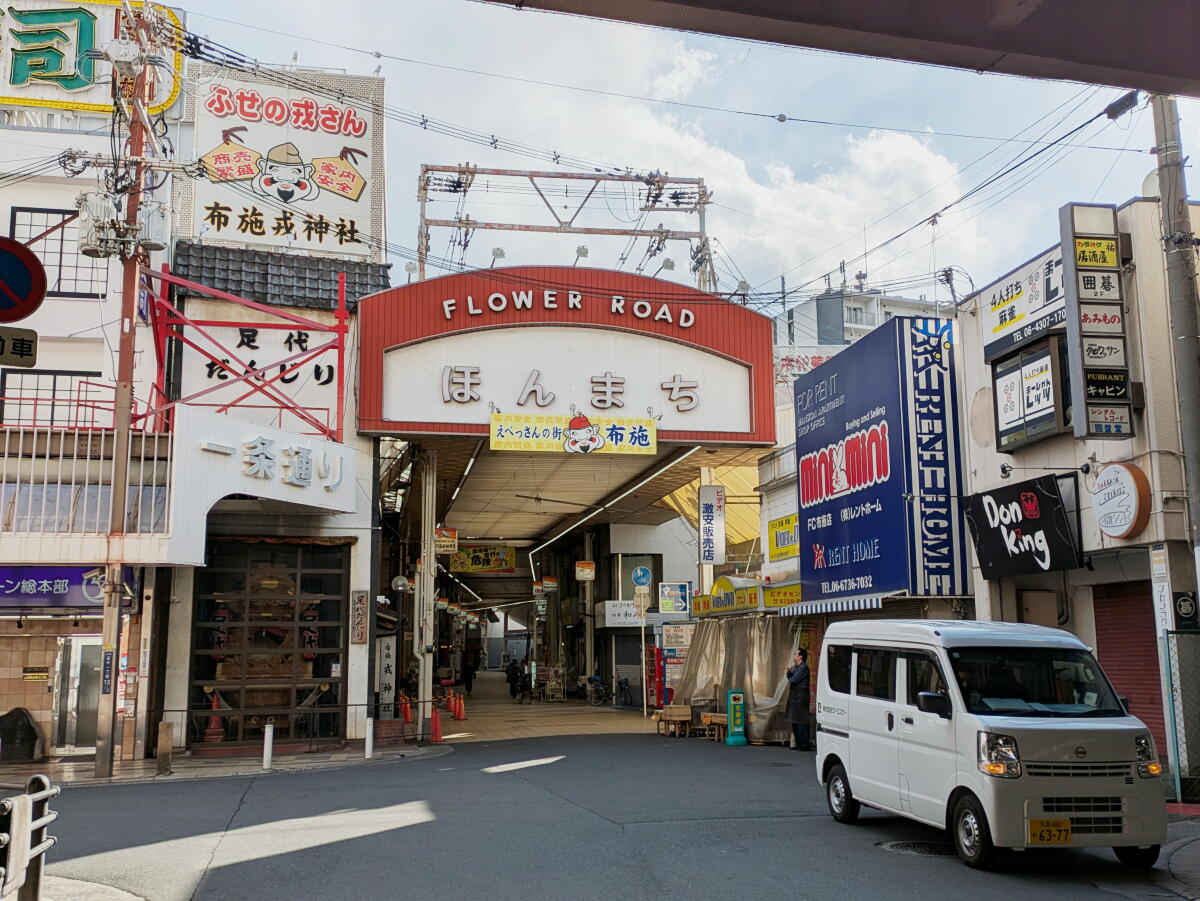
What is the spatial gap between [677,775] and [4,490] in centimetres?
1297

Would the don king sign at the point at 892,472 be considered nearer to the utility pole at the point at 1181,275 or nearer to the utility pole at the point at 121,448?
the utility pole at the point at 1181,275

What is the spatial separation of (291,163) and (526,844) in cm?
2382

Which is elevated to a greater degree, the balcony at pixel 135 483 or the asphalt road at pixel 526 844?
the balcony at pixel 135 483

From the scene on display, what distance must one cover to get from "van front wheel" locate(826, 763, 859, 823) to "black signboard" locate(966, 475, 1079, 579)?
214 inches

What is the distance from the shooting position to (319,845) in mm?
10844

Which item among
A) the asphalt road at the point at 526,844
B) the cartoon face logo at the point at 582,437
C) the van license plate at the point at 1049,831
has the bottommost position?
the asphalt road at the point at 526,844

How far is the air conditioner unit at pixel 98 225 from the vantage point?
1909cm

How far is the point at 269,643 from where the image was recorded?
23844 mm

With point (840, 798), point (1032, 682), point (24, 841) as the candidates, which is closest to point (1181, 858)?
point (1032, 682)

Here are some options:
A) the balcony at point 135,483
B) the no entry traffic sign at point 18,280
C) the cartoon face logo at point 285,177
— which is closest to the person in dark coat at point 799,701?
the balcony at point 135,483

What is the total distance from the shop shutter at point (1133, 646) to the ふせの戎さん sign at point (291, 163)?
2077cm

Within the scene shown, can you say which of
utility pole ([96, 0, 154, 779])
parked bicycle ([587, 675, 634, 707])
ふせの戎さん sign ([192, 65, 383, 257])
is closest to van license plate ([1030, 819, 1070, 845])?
utility pole ([96, 0, 154, 779])

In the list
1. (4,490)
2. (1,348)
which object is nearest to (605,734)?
(4,490)

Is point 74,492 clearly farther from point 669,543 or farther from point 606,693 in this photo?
point 669,543
